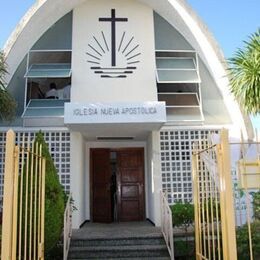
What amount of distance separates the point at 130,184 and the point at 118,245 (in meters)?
3.87

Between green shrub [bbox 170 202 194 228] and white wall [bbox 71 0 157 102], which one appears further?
white wall [bbox 71 0 157 102]

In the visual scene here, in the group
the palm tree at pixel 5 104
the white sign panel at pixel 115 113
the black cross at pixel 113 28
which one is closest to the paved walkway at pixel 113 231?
the white sign panel at pixel 115 113

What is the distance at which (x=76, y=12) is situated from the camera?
11.2 m

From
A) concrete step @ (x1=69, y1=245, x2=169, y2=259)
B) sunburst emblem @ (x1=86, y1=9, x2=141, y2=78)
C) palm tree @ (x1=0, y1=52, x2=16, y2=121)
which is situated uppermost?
sunburst emblem @ (x1=86, y1=9, x2=141, y2=78)

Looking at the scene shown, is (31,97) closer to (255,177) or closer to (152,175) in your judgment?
(152,175)

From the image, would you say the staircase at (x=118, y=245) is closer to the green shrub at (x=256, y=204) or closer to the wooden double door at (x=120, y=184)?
the green shrub at (x=256, y=204)

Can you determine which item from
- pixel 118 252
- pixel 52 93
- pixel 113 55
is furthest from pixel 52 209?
pixel 113 55

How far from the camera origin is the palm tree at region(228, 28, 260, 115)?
8.12 m

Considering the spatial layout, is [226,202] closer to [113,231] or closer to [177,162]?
[113,231]

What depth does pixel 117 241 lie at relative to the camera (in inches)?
319

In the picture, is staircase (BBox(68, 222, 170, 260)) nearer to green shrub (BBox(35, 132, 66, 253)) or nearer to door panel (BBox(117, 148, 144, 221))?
green shrub (BBox(35, 132, 66, 253))

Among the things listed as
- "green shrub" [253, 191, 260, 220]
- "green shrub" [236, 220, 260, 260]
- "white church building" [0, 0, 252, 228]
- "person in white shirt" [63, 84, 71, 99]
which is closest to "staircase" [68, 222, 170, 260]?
"white church building" [0, 0, 252, 228]

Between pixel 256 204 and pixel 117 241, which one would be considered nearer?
pixel 256 204

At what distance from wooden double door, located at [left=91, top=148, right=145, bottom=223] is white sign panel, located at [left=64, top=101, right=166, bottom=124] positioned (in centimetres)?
323
